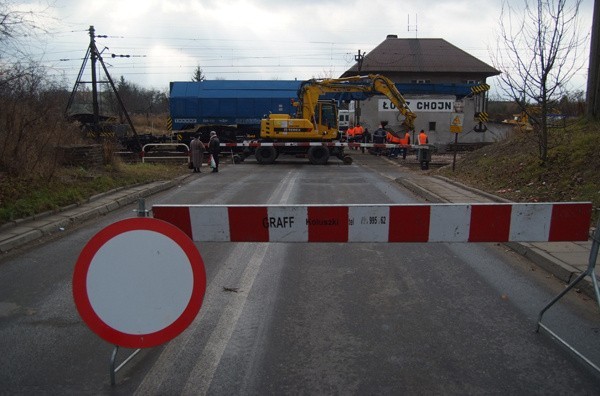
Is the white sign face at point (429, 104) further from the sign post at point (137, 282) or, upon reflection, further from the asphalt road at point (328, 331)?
the sign post at point (137, 282)

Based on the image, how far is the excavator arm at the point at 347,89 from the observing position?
24.6 metres

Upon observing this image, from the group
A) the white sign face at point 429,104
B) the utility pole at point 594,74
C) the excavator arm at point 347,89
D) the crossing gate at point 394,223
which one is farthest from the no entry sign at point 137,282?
the white sign face at point 429,104

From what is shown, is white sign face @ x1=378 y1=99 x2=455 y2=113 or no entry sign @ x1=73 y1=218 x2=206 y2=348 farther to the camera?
white sign face @ x1=378 y1=99 x2=455 y2=113

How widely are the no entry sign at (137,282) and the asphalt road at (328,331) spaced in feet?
1.21

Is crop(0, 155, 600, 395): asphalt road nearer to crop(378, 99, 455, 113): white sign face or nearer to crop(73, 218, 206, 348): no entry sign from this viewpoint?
crop(73, 218, 206, 348): no entry sign

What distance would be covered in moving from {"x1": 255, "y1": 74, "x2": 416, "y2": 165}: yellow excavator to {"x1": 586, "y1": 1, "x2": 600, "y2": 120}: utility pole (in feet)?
37.2

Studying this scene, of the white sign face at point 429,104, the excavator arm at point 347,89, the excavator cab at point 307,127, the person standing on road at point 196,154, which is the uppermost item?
the excavator arm at point 347,89

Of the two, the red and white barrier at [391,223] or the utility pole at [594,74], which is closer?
the red and white barrier at [391,223]

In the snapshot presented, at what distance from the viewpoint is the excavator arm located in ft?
80.6

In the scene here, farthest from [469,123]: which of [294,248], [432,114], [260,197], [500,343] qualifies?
[500,343]

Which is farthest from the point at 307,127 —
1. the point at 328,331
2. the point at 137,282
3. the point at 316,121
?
the point at 137,282

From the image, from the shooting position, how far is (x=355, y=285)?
5.28 meters

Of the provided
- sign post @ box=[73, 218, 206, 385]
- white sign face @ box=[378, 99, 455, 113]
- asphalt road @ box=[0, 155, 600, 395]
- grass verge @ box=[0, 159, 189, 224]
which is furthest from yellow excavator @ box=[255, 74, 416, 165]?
sign post @ box=[73, 218, 206, 385]

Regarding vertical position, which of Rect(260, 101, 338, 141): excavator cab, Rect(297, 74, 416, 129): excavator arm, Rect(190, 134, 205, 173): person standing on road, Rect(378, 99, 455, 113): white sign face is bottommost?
Rect(190, 134, 205, 173): person standing on road
